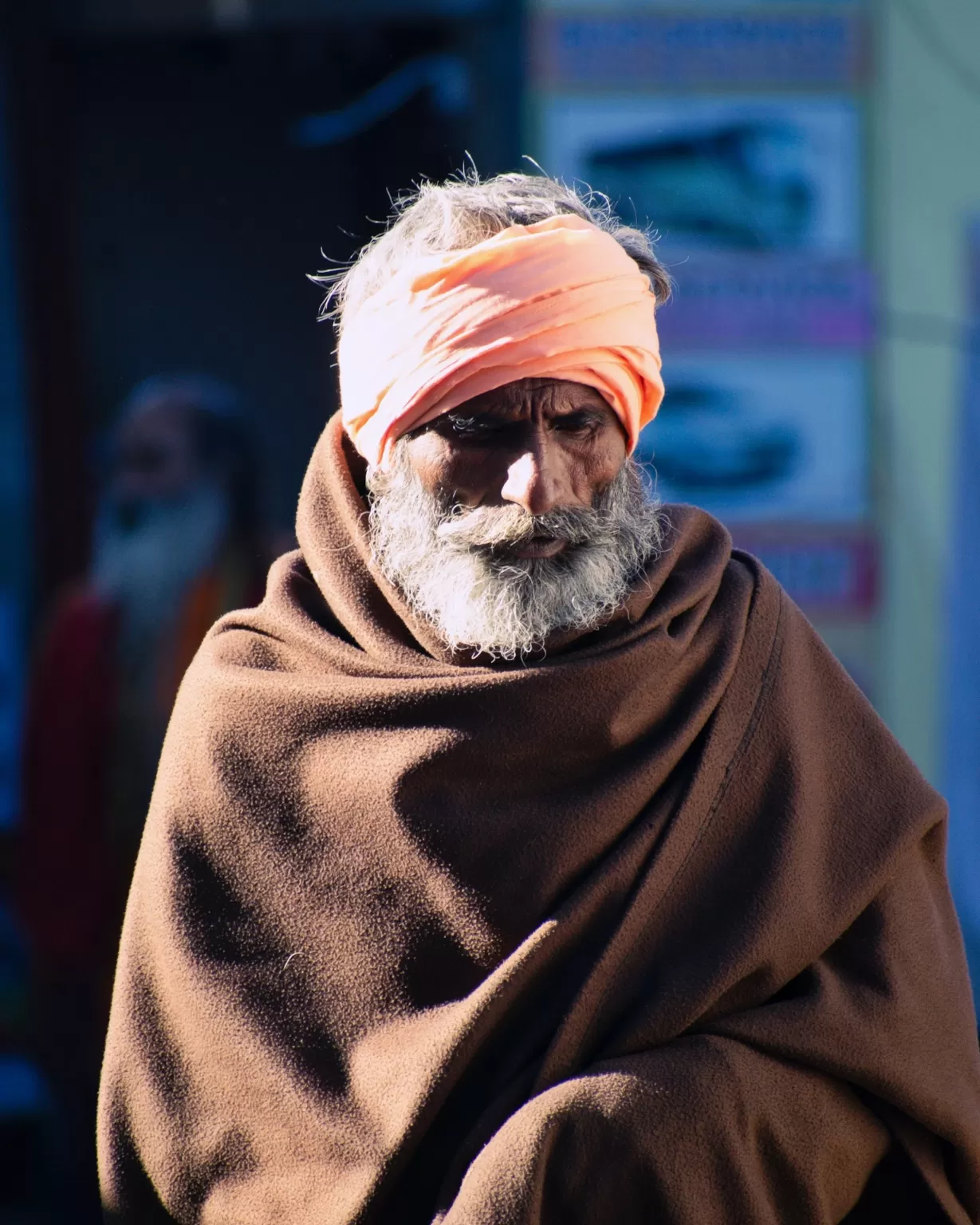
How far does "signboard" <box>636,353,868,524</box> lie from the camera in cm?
509

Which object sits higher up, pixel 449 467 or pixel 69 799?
pixel 449 467

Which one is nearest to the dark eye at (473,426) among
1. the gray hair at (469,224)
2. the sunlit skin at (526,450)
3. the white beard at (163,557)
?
the sunlit skin at (526,450)

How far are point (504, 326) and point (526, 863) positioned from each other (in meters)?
0.80

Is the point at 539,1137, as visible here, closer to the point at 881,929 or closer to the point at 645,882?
the point at 645,882

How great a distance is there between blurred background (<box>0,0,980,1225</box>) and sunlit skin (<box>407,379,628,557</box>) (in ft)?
8.14

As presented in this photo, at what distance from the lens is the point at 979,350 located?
5090 millimetres

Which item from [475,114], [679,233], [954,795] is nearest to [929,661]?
[954,795]

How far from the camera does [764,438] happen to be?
16.8ft

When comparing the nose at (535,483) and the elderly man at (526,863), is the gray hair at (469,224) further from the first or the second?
the nose at (535,483)

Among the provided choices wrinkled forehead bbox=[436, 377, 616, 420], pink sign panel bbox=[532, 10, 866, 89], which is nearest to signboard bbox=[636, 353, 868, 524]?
pink sign panel bbox=[532, 10, 866, 89]

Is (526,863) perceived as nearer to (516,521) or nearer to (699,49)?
(516,521)

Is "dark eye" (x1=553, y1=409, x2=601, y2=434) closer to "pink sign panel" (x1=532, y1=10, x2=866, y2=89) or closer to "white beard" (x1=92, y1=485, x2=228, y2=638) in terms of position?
"white beard" (x1=92, y1=485, x2=228, y2=638)

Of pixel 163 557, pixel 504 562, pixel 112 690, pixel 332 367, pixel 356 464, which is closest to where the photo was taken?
pixel 504 562

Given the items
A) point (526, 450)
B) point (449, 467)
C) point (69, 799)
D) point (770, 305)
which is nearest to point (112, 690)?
point (69, 799)
